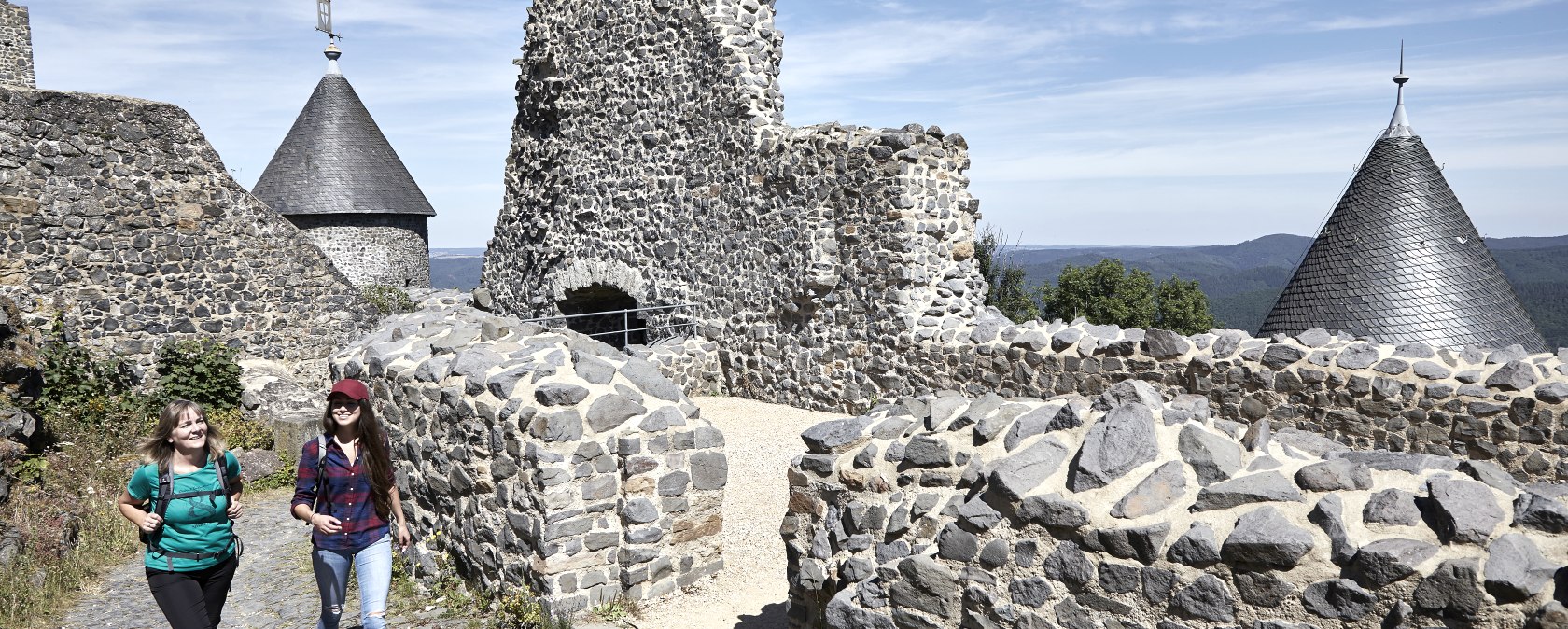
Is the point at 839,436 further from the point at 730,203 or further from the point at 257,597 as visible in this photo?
the point at 730,203

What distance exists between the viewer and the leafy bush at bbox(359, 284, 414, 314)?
12617mm

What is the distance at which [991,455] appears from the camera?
11.2 ft

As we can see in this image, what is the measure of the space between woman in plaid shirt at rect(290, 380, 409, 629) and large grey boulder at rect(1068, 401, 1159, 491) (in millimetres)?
2881

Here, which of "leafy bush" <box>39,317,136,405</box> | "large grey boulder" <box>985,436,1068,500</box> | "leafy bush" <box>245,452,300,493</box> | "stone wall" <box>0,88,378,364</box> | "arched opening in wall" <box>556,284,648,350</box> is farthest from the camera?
"arched opening in wall" <box>556,284,648,350</box>

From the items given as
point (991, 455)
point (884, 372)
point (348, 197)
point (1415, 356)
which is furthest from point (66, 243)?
point (348, 197)

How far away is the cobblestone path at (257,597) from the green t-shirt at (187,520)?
4.74 feet

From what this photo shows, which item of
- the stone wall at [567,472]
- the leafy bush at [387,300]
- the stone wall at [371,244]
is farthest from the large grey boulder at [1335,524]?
the stone wall at [371,244]

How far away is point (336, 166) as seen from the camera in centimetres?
2544

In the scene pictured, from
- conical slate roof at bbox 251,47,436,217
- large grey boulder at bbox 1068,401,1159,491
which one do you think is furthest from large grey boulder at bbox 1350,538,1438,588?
conical slate roof at bbox 251,47,436,217

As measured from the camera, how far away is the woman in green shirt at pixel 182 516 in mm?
3959

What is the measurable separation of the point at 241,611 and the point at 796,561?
363 cm

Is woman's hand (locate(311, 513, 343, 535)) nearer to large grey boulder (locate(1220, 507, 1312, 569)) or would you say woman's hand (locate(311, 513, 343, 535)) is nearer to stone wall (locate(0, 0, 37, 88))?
large grey boulder (locate(1220, 507, 1312, 569))

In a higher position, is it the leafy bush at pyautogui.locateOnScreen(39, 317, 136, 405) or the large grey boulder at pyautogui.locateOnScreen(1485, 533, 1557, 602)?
the large grey boulder at pyautogui.locateOnScreen(1485, 533, 1557, 602)

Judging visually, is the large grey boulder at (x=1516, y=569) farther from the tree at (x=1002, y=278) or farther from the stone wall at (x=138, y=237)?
the tree at (x=1002, y=278)
